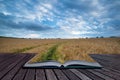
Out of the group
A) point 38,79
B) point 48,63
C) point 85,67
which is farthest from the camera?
point 85,67

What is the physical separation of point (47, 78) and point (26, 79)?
14.6 inches

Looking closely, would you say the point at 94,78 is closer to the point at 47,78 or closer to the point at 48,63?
the point at 47,78

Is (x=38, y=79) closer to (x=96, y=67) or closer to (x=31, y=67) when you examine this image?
(x=31, y=67)

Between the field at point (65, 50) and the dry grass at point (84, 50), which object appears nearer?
the field at point (65, 50)

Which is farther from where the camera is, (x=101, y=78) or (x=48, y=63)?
(x=48, y=63)

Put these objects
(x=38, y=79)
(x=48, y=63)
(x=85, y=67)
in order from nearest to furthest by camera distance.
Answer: (x=38, y=79), (x=48, y=63), (x=85, y=67)

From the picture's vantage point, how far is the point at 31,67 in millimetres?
4027

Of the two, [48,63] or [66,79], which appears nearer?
[66,79]

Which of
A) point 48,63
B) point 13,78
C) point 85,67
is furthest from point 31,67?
point 85,67

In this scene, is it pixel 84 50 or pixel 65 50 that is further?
pixel 65 50

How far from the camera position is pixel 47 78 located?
2914mm

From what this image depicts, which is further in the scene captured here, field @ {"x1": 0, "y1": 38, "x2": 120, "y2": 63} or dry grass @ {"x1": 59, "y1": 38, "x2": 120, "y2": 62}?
dry grass @ {"x1": 59, "y1": 38, "x2": 120, "y2": 62}

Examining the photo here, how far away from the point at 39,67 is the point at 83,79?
57.8 inches

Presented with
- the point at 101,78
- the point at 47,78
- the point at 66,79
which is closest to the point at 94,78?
the point at 101,78
